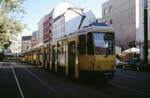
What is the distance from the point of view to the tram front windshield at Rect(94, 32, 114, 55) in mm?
13570

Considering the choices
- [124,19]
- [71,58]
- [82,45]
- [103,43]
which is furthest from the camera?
[124,19]

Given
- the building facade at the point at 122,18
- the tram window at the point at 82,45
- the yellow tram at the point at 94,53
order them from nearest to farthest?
the yellow tram at the point at 94,53
the tram window at the point at 82,45
the building facade at the point at 122,18

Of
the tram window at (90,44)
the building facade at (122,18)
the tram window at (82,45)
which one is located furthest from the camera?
the building facade at (122,18)

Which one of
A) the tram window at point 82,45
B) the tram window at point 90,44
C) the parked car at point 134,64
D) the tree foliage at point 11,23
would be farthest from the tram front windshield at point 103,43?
the parked car at point 134,64

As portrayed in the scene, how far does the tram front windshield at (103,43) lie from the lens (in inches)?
534

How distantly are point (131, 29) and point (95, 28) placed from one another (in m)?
37.1

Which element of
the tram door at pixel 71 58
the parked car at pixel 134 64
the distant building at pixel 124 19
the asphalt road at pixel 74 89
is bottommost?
the asphalt road at pixel 74 89

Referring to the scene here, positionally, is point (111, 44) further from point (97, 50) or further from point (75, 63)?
point (75, 63)

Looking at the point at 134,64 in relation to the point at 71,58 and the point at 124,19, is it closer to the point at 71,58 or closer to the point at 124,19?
the point at 71,58

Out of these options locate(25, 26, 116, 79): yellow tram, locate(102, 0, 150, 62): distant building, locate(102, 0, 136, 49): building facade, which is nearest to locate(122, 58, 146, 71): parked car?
locate(102, 0, 150, 62): distant building

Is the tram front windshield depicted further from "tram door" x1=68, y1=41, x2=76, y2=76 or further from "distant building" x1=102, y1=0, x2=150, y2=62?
"distant building" x1=102, y1=0, x2=150, y2=62

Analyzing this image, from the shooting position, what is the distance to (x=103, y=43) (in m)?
13.7

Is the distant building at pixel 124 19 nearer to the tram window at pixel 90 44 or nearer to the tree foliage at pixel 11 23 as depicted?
the tree foliage at pixel 11 23

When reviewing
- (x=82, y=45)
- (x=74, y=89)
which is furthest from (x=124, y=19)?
(x=74, y=89)
